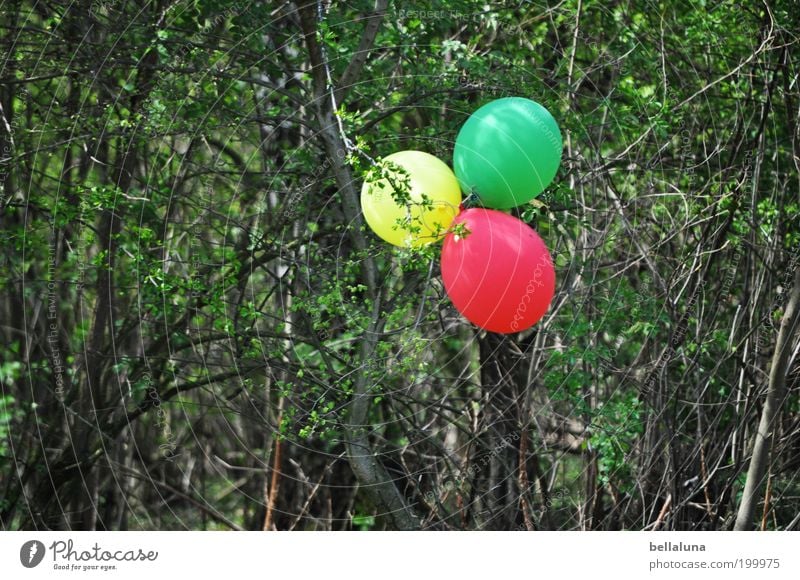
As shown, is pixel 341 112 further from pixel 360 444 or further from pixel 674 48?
pixel 674 48

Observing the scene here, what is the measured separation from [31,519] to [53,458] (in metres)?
0.51

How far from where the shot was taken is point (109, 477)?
19.5 feet

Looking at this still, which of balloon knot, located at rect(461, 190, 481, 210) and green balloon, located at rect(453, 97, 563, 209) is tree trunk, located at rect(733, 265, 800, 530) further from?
balloon knot, located at rect(461, 190, 481, 210)

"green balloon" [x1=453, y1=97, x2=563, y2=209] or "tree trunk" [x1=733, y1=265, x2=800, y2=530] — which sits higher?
"green balloon" [x1=453, y1=97, x2=563, y2=209]

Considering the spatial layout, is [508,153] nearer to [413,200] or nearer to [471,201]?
[471,201]

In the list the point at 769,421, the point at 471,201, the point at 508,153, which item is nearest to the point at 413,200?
the point at 471,201

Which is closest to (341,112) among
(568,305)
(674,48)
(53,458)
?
(568,305)

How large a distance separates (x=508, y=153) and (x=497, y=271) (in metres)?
0.44

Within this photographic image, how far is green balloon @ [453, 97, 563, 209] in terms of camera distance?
387 centimetres

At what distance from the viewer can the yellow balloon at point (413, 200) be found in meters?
3.79
